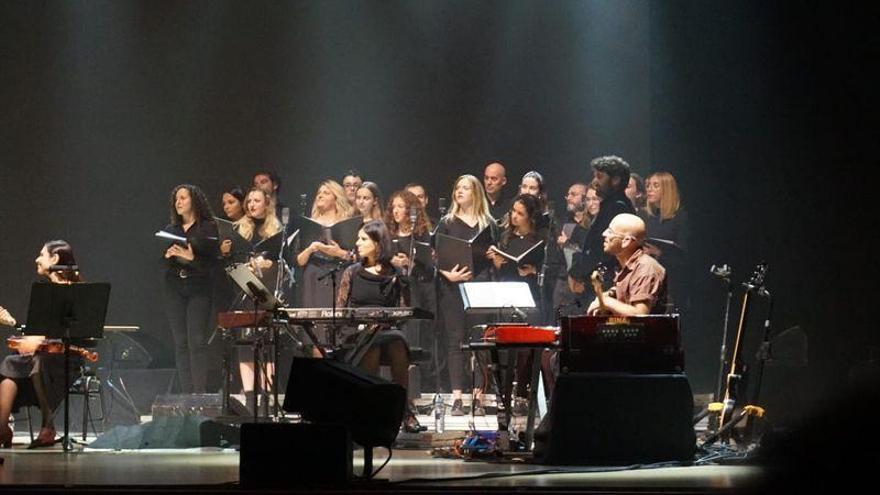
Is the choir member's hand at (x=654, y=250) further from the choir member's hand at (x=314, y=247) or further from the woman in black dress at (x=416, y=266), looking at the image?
the choir member's hand at (x=314, y=247)

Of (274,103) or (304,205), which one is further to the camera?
(274,103)

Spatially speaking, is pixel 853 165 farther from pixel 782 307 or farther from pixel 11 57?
pixel 11 57

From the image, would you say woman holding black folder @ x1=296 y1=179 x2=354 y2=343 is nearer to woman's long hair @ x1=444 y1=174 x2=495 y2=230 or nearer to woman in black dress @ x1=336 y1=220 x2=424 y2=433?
woman's long hair @ x1=444 y1=174 x2=495 y2=230

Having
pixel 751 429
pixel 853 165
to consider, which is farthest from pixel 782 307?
pixel 751 429

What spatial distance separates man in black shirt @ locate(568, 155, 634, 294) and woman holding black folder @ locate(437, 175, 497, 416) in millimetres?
876

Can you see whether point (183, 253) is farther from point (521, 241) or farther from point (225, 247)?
point (521, 241)

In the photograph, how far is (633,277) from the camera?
6.73 m

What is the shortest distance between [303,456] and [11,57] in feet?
29.1

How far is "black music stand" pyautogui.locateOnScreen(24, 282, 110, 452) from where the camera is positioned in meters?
7.59

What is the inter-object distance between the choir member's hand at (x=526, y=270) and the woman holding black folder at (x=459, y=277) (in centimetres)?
25

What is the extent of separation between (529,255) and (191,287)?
2.92 metres

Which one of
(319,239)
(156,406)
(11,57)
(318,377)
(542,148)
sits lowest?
(156,406)

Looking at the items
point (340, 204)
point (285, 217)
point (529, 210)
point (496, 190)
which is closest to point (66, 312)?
point (285, 217)

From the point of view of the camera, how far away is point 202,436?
8.23 m
